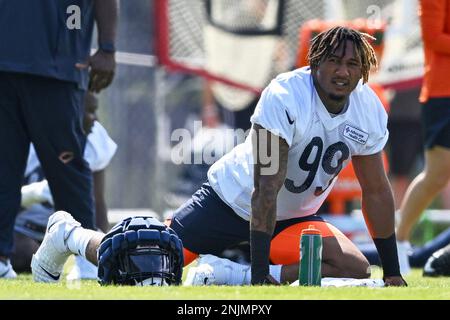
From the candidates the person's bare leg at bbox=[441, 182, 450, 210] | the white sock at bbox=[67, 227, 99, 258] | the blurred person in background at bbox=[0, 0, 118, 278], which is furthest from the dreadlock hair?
the person's bare leg at bbox=[441, 182, 450, 210]

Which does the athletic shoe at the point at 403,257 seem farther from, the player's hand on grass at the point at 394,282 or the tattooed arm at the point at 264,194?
the tattooed arm at the point at 264,194

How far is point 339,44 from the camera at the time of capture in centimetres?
557

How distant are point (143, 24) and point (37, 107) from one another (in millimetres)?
4386

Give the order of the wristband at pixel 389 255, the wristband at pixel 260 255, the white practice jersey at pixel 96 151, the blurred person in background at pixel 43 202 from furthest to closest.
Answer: the white practice jersey at pixel 96 151 < the blurred person in background at pixel 43 202 < the wristband at pixel 389 255 < the wristband at pixel 260 255

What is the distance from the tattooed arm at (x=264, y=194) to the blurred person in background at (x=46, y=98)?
1.37 meters

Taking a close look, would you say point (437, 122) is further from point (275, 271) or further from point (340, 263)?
point (275, 271)

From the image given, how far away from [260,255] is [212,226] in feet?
2.90

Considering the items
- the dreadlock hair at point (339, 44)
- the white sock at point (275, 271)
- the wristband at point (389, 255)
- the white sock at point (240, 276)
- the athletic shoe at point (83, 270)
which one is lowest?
the athletic shoe at point (83, 270)

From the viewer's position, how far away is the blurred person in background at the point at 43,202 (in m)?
7.45

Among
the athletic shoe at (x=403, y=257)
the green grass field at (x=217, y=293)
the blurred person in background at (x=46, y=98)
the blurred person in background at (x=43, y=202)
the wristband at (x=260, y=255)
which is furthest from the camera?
the athletic shoe at (x=403, y=257)

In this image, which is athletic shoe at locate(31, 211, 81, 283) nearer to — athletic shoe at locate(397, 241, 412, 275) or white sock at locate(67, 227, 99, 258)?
white sock at locate(67, 227, 99, 258)

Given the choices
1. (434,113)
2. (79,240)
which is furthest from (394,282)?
(434,113)

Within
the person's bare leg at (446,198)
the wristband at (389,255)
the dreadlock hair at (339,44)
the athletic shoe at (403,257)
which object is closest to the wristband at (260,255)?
the wristband at (389,255)
